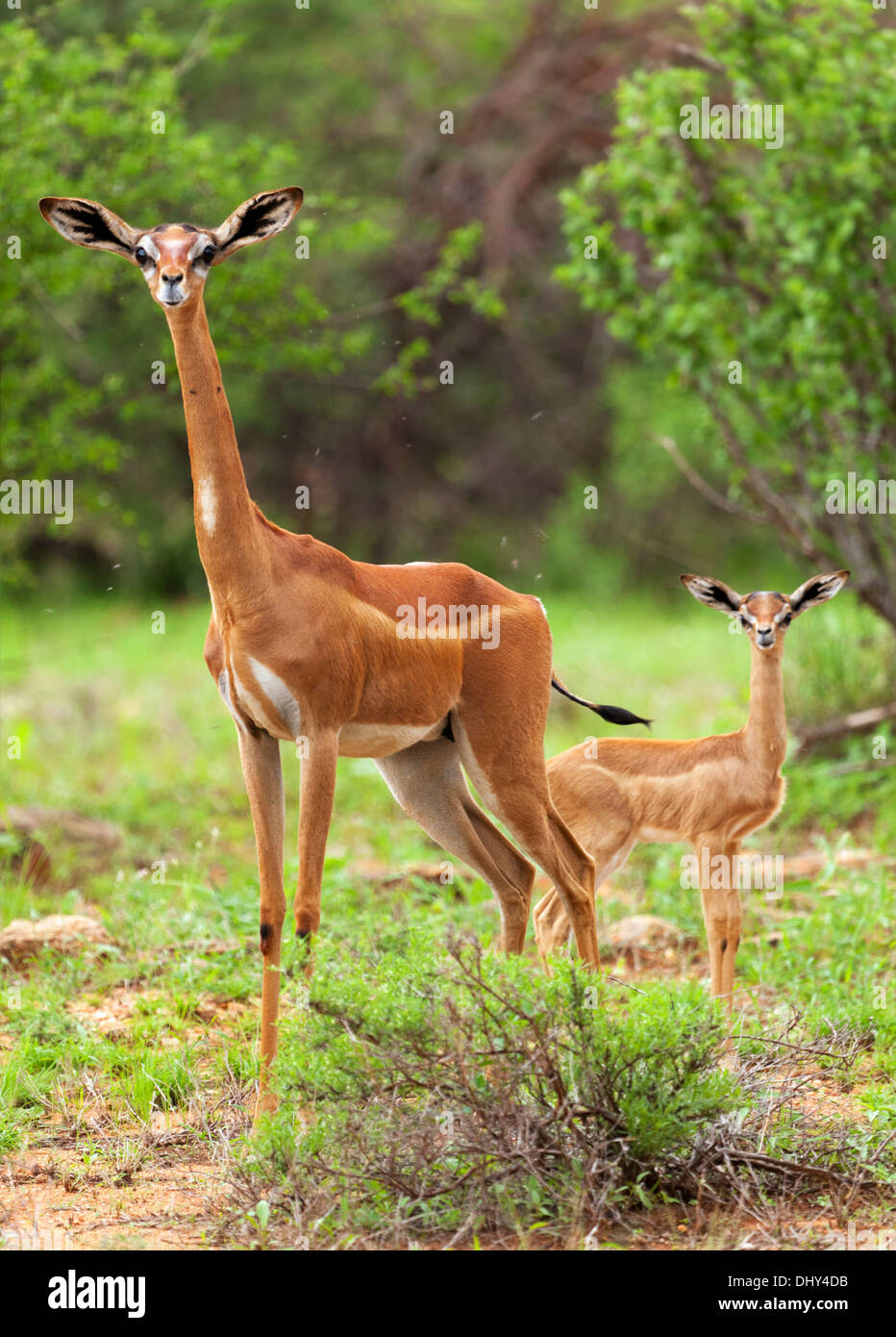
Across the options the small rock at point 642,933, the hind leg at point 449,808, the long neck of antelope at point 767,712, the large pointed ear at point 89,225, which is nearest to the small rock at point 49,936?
the hind leg at point 449,808

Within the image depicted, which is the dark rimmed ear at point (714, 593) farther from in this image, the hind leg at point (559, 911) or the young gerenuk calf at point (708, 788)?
the hind leg at point (559, 911)

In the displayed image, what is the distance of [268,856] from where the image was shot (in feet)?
14.8

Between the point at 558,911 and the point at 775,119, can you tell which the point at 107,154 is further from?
the point at 558,911

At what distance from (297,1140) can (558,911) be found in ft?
6.25

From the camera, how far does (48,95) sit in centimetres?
797

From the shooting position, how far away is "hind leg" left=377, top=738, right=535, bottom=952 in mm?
5102

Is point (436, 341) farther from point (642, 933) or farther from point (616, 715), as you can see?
point (616, 715)

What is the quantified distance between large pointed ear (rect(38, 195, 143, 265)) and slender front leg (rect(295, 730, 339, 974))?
1514 mm

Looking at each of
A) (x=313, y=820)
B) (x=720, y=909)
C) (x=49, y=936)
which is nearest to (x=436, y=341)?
(x=49, y=936)

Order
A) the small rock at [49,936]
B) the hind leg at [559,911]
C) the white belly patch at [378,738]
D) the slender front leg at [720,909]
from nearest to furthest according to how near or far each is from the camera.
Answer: the white belly patch at [378,738]
the slender front leg at [720,909]
the hind leg at [559,911]
the small rock at [49,936]

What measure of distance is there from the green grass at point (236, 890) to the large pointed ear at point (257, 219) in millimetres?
2036

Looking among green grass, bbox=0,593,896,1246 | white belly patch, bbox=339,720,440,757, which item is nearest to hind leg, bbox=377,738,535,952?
green grass, bbox=0,593,896,1246

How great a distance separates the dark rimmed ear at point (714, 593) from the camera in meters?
5.35
